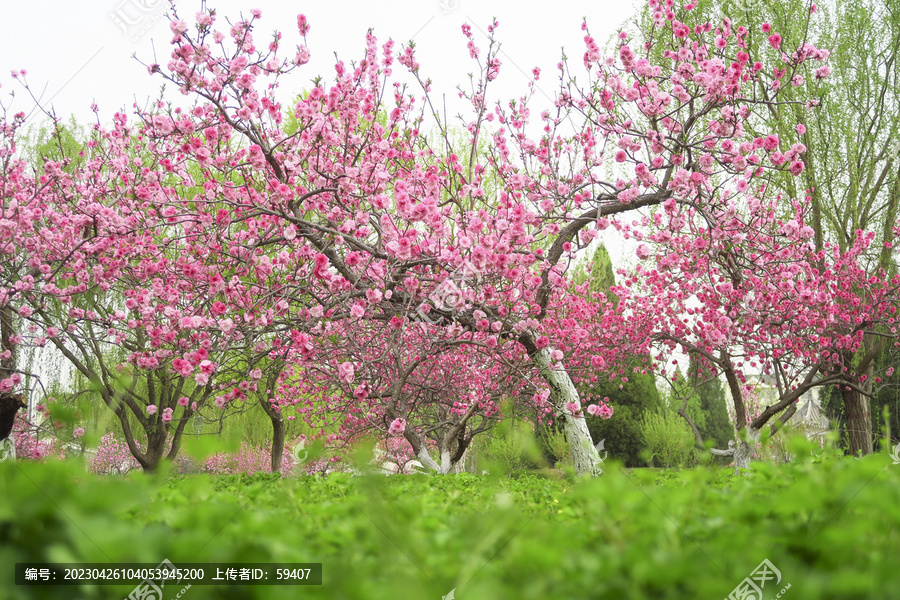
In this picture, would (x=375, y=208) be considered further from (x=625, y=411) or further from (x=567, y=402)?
(x=625, y=411)

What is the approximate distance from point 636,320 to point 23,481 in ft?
37.0

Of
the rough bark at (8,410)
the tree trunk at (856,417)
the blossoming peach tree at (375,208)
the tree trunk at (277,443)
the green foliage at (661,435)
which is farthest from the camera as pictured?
the green foliage at (661,435)

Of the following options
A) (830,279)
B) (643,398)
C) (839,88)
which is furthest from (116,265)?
(643,398)

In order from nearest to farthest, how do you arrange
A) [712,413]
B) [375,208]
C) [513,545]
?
[513,545] → [375,208] → [712,413]

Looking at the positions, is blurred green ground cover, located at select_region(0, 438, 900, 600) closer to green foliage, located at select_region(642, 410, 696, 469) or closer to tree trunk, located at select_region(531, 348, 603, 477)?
tree trunk, located at select_region(531, 348, 603, 477)

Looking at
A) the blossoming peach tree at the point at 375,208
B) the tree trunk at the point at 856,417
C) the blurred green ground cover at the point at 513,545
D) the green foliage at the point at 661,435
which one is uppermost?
the blossoming peach tree at the point at 375,208

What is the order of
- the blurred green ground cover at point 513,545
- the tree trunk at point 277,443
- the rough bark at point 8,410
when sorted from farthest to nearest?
the tree trunk at point 277,443
the rough bark at point 8,410
the blurred green ground cover at point 513,545

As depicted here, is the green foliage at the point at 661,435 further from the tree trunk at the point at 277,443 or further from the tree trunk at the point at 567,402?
the tree trunk at the point at 567,402

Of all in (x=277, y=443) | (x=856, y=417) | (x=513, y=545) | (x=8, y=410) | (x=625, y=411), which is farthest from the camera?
(x=625, y=411)

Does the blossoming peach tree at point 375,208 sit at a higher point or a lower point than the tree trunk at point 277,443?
higher

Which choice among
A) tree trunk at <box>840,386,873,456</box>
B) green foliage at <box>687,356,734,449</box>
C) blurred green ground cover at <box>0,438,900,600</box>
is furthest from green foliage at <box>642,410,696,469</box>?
blurred green ground cover at <box>0,438,900,600</box>

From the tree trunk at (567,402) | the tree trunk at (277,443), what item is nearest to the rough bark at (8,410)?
the tree trunk at (277,443)

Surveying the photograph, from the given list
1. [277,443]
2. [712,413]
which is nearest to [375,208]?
[277,443]

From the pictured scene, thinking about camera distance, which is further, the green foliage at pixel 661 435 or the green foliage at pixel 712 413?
the green foliage at pixel 712 413
